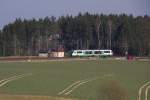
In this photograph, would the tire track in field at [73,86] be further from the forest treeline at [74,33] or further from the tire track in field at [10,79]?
the forest treeline at [74,33]

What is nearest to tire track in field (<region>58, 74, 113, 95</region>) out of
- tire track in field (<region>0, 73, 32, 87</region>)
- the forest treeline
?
tire track in field (<region>0, 73, 32, 87</region>)

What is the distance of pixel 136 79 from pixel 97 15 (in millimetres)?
124467

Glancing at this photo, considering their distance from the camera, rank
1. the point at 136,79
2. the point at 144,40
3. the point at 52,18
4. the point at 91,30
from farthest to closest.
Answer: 1. the point at 52,18
2. the point at 91,30
3. the point at 144,40
4. the point at 136,79

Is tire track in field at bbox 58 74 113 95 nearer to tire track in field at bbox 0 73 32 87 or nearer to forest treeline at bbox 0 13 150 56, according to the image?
tire track in field at bbox 0 73 32 87

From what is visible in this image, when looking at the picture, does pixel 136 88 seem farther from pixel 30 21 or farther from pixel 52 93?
pixel 30 21

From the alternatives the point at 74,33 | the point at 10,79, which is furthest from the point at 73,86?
the point at 74,33

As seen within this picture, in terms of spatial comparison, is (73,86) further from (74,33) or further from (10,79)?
(74,33)

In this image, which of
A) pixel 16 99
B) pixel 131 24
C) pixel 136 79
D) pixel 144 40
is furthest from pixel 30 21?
pixel 16 99

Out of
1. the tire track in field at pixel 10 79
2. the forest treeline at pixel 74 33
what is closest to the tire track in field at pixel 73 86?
the tire track in field at pixel 10 79

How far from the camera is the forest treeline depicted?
136 meters

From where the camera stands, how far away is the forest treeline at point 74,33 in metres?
136

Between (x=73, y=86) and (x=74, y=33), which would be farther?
(x=74, y=33)

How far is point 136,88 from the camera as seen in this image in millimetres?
38812

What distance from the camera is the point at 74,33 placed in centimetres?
15762
